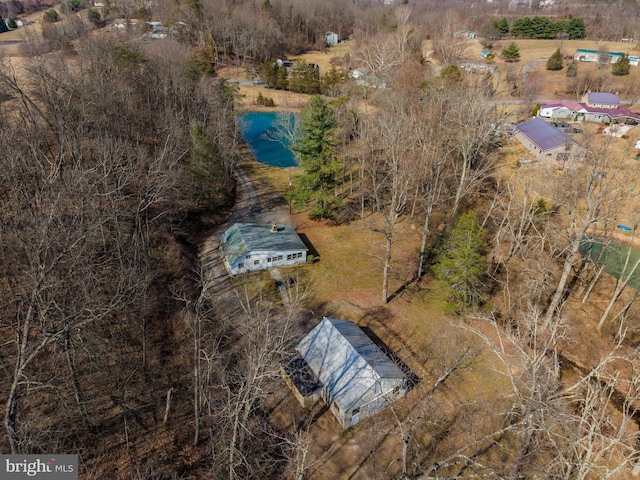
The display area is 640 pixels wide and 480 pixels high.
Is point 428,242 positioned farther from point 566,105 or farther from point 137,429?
point 566,105

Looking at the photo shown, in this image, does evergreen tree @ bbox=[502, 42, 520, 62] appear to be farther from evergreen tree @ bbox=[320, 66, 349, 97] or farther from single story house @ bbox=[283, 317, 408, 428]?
single story house @ bbox=[283, 317, 408, 428]

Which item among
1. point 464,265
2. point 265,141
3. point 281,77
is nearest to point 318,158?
point 464,265

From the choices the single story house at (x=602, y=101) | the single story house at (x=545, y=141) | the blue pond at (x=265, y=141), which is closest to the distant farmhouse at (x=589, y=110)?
the single story house at (x=602, y=101)

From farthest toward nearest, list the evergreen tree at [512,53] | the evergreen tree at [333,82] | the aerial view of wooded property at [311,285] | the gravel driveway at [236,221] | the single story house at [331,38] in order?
1. the single story house at [331,38]
2. the evergreen tree at [512,53]
3. the evergreen tree at [333,82]
4. the gravel driveway at [236,221]
5. the aerial view of wooded property at [311,285]

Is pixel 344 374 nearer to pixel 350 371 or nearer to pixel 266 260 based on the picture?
pixel 350 371

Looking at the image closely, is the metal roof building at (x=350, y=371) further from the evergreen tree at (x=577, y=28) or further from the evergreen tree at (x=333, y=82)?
the evergreen tree at (x=577, y=28)

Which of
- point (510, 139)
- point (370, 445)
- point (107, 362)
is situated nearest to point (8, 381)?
point (107, 362)
